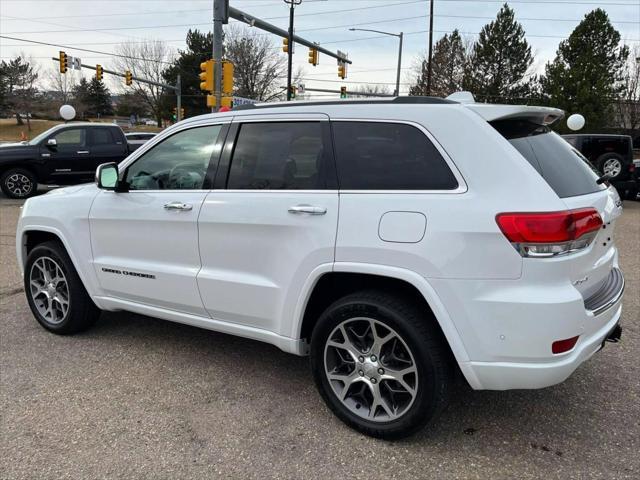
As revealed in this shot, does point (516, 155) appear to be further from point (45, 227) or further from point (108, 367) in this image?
point (45, 227)

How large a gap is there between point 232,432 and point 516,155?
2079mm

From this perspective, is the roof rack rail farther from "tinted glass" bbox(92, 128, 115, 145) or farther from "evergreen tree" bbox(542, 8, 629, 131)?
"evergreen tree" bbox(542, 8, 629, 131)

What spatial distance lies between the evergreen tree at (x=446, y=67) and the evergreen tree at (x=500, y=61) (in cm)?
204

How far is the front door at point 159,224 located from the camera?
345 centimetres

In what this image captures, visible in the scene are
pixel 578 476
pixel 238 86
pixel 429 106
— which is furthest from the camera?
pixel 238 86

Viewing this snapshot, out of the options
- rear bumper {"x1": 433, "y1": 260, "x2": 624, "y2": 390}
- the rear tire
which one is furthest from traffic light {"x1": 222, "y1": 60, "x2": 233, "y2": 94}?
rear bumper {"x1": 433, "y1": 260, "x2": 624, "y2": 390}

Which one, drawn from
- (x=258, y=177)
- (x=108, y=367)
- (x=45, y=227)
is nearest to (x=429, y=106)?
(x=258, y=177)

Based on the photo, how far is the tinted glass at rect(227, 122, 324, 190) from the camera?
10.0 ft

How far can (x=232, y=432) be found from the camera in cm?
297

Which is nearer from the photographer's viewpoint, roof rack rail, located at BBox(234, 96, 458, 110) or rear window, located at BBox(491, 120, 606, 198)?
rear window, located at BBox(491, 120, 606, 198)

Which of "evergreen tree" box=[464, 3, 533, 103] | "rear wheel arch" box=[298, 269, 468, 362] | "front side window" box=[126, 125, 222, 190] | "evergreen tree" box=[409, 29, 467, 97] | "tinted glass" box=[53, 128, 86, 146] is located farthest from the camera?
"evergreen tree" box=[409, 29, 467, 97]

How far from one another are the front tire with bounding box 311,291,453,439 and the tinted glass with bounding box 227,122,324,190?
0.75 meters

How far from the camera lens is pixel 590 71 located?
110ft

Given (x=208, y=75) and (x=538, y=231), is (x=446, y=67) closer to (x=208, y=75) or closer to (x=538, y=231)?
(x=208, y=75)
